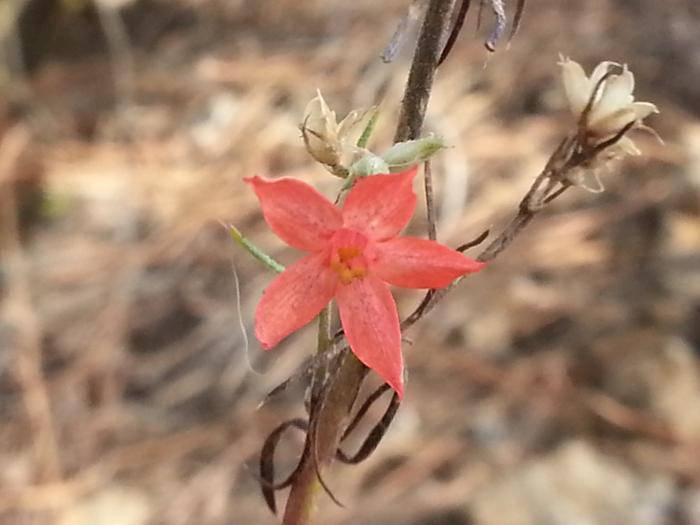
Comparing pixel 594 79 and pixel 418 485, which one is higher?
pixel 594 79

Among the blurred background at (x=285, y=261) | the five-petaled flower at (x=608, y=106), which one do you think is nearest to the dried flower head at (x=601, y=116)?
the five-petaled flower at (x=608, y=106)

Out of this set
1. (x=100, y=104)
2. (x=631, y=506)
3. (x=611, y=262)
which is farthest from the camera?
(x=100, y=104)

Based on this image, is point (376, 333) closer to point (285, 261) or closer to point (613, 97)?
point (613, 97)

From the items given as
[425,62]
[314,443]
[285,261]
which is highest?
[425,62]

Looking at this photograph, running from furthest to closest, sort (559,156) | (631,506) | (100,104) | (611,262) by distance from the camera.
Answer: (100,104)
(611,262)
(631,506)
(559,156)

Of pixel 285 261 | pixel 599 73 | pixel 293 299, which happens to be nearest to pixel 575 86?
pixel 599 73

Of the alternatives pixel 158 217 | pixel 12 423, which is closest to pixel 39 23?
pixel 158 217

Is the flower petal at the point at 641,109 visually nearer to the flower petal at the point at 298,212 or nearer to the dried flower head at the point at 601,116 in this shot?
the dried flower head at the point at 601,116

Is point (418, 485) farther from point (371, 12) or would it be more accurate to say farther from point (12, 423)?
point (371, 12)
